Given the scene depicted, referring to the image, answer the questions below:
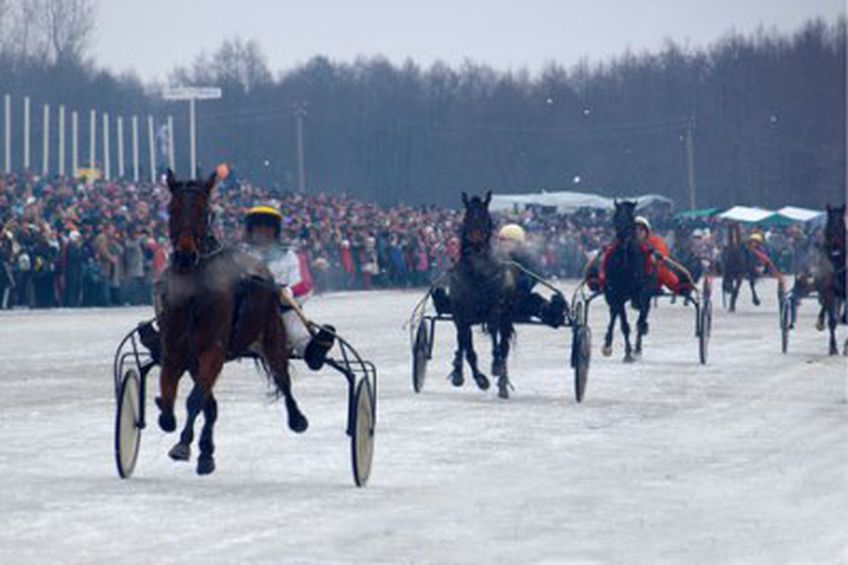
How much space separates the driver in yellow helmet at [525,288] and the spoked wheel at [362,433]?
7.25 meters

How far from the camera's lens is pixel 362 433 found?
13.2 meters

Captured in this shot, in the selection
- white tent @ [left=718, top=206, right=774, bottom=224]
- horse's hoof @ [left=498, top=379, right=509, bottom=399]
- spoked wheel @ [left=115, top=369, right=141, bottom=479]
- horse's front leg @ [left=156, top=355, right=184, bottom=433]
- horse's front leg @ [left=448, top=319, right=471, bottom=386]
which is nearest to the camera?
horse's front leg @ [left=156, top=355, right=184, bottom=433]

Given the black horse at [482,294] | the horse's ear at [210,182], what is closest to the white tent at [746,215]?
the black horse at [482,294]

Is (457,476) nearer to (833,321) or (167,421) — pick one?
(167,421)

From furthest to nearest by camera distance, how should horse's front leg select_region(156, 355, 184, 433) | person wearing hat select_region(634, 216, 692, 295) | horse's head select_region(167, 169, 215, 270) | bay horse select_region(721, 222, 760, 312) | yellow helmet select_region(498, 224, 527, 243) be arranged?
bay horse select_region(721, 222, 760, 312), person wearing hat select_region(634, 216, 692, 295), yellow helmet select_region(498, 224, 527, 243), horse's front leg select_region(156, 355, 184, 433), horse's head select_region(167, 169, 215, 270)

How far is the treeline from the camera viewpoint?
11500cm

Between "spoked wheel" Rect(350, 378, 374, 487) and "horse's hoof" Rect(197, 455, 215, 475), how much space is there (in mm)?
841

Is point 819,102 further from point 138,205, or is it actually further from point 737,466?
point 737,466

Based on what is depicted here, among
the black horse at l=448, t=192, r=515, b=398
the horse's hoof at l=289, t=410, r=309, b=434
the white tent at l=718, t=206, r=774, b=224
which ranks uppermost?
the white tent at l=718, t=206, r=774, b=224

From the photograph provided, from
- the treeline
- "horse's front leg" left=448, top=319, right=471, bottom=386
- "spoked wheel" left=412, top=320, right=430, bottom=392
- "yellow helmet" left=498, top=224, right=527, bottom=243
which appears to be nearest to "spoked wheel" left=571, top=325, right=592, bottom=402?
"horse's front leg" left=448, top=319, right=471, bottom=386

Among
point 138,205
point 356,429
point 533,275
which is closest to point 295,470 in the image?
point 356,429

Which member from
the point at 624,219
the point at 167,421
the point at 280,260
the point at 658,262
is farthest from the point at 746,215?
the point at 167,421

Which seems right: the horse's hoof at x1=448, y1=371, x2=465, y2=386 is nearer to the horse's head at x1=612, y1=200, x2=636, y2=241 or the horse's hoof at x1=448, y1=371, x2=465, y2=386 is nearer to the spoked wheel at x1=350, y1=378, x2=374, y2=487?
the horse's head at x1=612, y1=200, x2=636, y2=241

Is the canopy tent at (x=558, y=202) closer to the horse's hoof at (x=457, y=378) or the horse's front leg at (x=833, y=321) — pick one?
the horse's front leg at (x=833, y=321)
